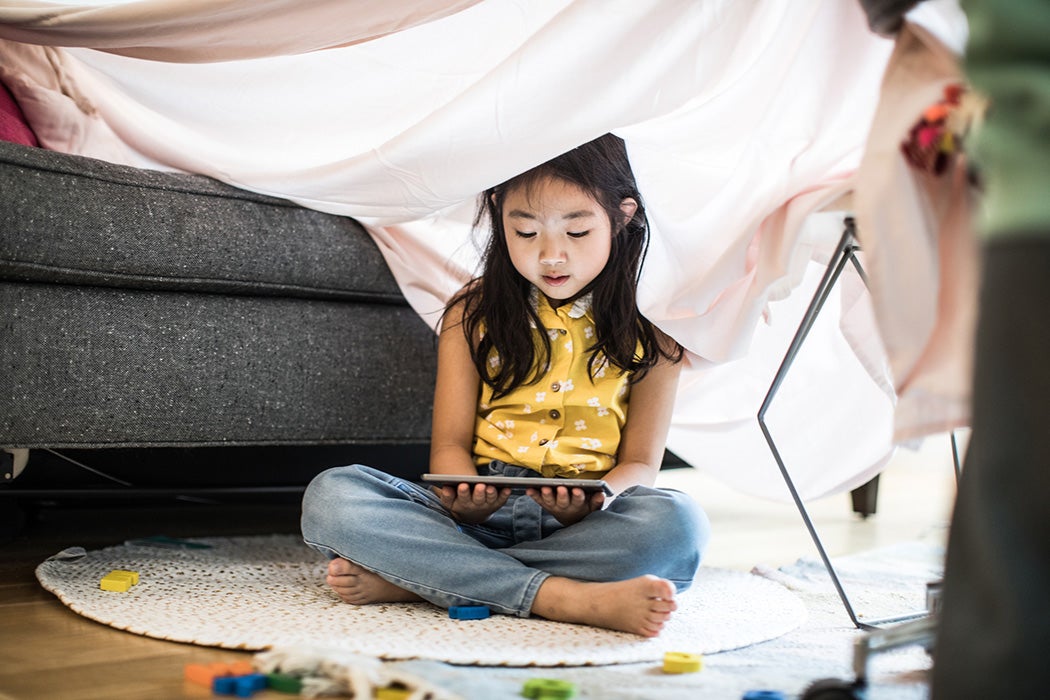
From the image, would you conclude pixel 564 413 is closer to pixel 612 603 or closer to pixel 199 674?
pixel 612 603

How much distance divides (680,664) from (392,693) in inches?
9.8

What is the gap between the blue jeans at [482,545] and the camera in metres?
1.07

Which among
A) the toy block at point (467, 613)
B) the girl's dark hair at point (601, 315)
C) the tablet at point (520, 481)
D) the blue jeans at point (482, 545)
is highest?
the girl's dark hair at point (601, 315)

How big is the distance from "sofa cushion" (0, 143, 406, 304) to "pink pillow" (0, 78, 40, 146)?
22 cm

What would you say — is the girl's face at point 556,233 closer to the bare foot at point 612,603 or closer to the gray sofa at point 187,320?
the gray sofa at point 187,320

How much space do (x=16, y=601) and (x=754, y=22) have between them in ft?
3.12

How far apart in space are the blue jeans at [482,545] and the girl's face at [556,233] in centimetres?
28

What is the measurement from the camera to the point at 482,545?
1114mm

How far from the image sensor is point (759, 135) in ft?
3.48

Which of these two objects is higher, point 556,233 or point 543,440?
point 556,233

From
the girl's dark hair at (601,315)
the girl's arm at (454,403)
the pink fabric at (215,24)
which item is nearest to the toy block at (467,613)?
the girl's arm at (454,403)

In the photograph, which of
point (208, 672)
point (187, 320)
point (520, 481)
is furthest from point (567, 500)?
point (187, 320)

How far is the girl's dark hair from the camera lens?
1.30 metres

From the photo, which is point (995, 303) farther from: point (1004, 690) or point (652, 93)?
point (652, 93)
